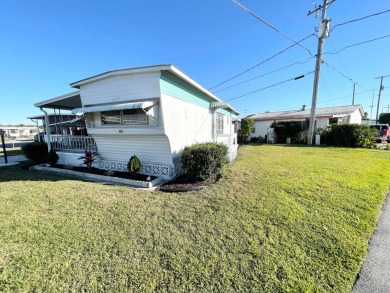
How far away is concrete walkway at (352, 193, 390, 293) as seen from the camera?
211 centimetres

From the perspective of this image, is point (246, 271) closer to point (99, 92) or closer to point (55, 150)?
point (99, 92)

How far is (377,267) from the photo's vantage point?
94.0 inches

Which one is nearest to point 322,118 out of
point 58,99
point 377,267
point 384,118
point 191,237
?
point 377,267

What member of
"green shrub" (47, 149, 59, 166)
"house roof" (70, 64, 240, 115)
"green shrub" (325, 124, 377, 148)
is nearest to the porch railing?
"green shrub" (47, 149, 59, 166)

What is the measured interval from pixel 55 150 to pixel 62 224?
24.0 ft

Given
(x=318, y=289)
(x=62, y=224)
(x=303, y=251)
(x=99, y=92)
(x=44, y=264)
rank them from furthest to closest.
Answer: (x=99, y=92) < (x=62, y=224) < (x=303, y=251) < (x=44, y=264) < (x=318, y=289)

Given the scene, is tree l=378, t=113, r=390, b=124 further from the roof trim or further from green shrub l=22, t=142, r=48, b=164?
green shrub l=22, t=142, r=48, b=164

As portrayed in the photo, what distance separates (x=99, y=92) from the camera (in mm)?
6523

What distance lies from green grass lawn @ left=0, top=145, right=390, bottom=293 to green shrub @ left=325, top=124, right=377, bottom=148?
9.19 meters

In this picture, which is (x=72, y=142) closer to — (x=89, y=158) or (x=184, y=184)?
(x=89, y=158)

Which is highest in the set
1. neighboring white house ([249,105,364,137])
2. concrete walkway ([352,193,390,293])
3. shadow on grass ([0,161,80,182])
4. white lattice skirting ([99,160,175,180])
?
neighboring white house ([249,105,364,137])

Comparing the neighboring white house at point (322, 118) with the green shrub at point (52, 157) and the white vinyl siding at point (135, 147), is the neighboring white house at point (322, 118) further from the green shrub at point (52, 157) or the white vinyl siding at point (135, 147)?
the green shrub at point (52, 157)

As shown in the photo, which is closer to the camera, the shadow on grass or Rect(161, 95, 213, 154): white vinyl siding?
Rect(161, 95, 213, 154): white vinyl siding

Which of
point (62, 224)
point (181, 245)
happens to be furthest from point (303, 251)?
point (62, 224)
